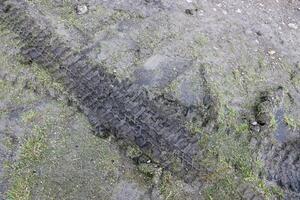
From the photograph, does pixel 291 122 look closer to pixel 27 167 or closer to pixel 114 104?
pixel 114 104

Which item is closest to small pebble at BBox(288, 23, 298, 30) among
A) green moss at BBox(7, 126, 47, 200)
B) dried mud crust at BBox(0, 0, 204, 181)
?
dried mud crust at BBox(0, 0, 204, 181)

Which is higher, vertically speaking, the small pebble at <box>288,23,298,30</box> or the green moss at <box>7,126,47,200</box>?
the small pebble at <box>288,23,298,30</box>

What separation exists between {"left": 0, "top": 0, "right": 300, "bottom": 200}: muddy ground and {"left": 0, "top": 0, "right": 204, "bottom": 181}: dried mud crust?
0.09 metres

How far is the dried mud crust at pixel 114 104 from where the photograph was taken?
4566 mm

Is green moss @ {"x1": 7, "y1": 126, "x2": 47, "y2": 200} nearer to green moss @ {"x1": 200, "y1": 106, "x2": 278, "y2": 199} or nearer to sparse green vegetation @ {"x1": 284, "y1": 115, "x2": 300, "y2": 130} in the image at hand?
green moss @ {"x1": 200, "y1": 106, "x2": 278, "y2": 199}

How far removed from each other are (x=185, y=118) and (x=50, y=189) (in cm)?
142

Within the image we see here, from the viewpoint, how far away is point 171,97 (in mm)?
4934

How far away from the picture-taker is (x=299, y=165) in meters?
4.63

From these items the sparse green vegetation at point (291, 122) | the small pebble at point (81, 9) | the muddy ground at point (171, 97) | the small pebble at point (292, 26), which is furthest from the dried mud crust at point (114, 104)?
the small pebble at point (292, 26)

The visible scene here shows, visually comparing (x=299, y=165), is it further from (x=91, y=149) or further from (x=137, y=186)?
A: (x=91, y=149)

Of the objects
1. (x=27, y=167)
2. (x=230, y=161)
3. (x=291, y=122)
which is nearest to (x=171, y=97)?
(x=230, y=161)

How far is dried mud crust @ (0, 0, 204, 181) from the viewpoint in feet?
15.0

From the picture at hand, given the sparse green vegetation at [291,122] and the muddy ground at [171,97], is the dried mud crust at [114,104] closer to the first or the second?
the muddy ground at [171,97]

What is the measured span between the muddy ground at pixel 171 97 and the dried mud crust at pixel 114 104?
9 centimetres
